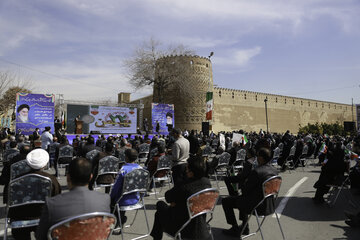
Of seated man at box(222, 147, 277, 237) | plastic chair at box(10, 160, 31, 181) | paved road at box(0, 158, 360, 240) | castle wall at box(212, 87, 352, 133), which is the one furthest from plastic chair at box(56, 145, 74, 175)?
castle wall at box(212, 87, 352, 133)

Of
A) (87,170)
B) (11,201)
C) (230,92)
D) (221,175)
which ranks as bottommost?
(221,175)

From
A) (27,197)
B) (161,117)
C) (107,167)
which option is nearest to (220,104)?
(161,117)

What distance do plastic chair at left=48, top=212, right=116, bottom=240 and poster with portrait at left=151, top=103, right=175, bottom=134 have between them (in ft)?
70.0

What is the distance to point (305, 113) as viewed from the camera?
55.3 meters

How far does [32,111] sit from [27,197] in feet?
54.1

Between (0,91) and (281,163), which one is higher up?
(0,91)

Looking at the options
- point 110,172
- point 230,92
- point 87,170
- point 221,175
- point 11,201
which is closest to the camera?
point 87,170

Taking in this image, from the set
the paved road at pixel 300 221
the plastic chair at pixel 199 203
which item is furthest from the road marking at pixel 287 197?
the plastic chair at pixel 199 203

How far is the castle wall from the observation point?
40431 mm

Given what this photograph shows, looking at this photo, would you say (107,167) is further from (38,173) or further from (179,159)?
(38,173)

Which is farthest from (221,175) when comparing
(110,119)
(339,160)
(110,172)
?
(110,119)

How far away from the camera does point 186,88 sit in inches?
1268

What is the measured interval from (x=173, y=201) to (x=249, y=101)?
4381cm

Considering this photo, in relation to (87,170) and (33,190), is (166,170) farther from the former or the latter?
(87,170)
